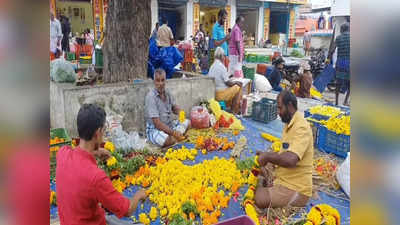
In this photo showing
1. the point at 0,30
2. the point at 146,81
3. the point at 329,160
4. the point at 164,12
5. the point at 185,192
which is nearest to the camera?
the point at 0,30

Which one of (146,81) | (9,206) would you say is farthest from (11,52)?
(146,81)

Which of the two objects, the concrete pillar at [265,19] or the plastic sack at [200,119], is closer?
the plastic sack at [200,119]

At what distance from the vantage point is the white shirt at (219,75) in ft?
23.6

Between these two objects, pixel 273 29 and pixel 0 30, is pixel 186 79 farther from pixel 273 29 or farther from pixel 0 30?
pixel 273 29

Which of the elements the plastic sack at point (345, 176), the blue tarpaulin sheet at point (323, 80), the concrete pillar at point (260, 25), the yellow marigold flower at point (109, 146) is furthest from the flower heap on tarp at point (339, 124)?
the concrete pillar at point (260, 25)

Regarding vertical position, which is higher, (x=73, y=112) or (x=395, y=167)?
(x=395, y=167)

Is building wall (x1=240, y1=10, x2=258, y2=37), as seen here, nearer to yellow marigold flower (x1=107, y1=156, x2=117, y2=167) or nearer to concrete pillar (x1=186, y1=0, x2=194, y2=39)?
concrete pillar (x1=186, y1=0, x2=194, y2=39)

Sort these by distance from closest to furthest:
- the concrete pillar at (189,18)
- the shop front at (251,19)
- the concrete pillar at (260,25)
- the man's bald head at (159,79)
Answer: the man's bald head at (159,79) < the concrete pillar at (189,18) < the shop front at (251,19) < the concrete pillar at (260,25)

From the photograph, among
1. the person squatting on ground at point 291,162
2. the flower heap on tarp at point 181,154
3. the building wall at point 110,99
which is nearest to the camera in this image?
the person squatting on ground at point 291,162

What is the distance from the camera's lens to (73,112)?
520 cm

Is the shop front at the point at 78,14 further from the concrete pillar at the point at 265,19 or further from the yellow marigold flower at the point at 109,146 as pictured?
the yellow marigold flower at the point at 109,146

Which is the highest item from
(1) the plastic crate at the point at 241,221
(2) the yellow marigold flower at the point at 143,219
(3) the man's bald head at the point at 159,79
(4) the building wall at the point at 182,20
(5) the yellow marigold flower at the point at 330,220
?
(4) the building wall at the point at 182,20

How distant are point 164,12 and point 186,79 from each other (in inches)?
716

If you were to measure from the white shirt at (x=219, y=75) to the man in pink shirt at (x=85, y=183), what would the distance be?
5.07 metres
